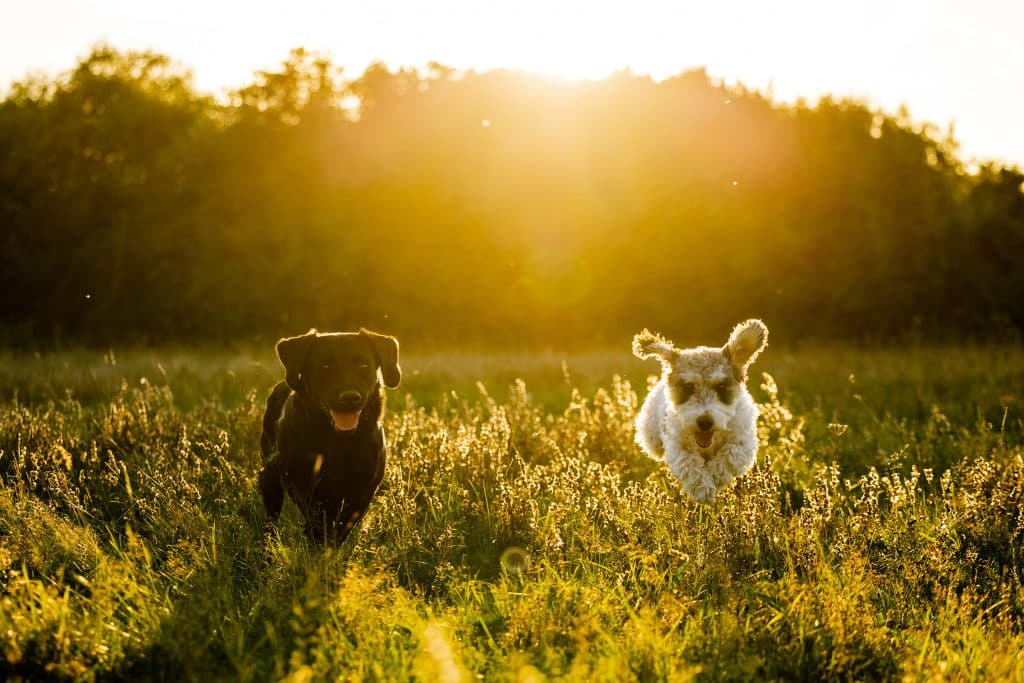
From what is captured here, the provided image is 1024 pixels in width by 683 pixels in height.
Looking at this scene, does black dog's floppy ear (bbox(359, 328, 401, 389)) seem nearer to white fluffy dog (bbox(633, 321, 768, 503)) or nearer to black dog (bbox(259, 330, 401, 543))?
black dog (bbox(259, 330, 401, 543))

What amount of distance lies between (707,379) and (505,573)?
272 cm

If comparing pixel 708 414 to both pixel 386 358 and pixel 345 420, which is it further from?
pixel 345 420

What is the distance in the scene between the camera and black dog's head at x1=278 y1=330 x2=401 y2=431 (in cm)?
527

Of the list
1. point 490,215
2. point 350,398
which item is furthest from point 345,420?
point 490,215

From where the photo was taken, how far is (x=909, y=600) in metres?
4.49

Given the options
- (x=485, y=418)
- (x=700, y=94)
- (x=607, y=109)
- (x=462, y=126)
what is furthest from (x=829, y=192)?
Result: (x=485, y=418)

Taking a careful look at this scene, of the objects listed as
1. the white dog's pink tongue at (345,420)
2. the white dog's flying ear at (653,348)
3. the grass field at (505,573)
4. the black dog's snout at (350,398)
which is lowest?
the grass field at (505,573)

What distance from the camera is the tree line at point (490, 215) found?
23922 millimetres

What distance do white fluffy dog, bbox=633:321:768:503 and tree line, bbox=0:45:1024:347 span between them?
1729 cm

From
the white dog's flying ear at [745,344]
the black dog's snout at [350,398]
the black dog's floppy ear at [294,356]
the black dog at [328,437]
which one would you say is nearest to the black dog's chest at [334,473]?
the black dog at [328,437]

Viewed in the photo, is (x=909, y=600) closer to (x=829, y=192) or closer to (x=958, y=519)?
(x=958, y=519)

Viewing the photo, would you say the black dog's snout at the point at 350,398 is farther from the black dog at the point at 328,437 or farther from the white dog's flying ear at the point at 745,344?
the white dog's flying ear at the point at 745,344

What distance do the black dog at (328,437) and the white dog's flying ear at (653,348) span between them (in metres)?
2.58

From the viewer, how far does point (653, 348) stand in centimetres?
733
